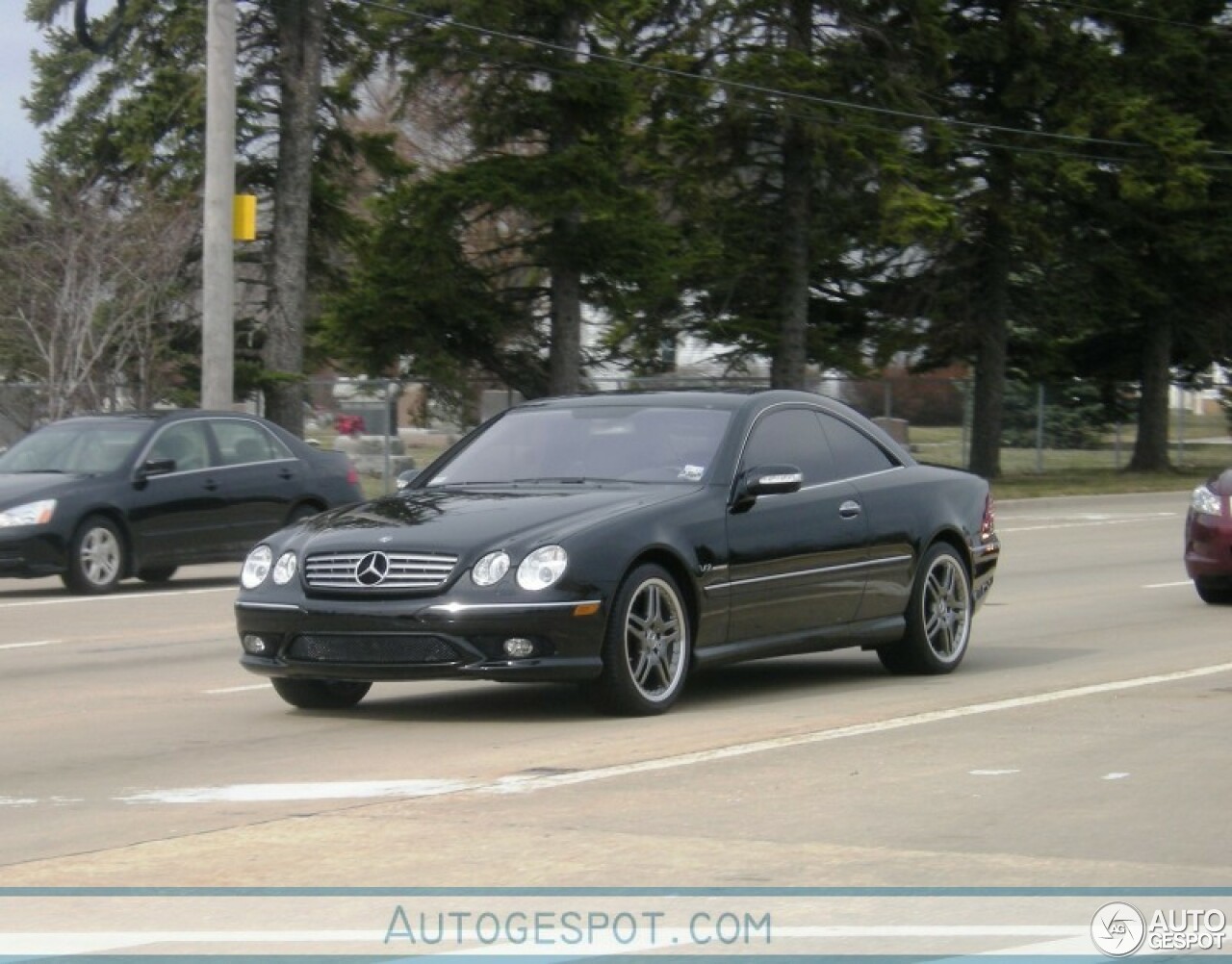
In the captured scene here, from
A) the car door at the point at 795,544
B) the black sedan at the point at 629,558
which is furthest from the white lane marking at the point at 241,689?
the car door at the point at 795,544

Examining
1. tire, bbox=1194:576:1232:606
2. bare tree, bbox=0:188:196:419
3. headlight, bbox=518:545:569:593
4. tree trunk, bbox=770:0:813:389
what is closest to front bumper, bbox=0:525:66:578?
headlight, bbox=518:545:569:593

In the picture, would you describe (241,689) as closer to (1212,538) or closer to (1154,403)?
(1212,538)

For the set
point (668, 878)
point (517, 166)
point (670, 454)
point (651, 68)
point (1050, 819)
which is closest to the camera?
point (668, 878)

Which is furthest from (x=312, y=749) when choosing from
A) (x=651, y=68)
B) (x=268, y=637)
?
(x=651, y=68)

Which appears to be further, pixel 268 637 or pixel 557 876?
pixel 268 637

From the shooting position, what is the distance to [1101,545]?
2462 cm

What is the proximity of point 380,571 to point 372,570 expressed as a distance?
0.13ft

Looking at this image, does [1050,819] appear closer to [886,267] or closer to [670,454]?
[670,454]

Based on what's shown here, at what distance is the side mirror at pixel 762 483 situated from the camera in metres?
10.7

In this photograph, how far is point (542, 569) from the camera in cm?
966

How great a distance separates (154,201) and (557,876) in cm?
2797

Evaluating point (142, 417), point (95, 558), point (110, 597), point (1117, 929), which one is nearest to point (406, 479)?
point (1117, 929)

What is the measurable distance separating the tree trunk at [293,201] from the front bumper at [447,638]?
22.0 m

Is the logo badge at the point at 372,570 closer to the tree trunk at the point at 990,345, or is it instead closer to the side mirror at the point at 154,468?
the side mirror at the point at 154,468
